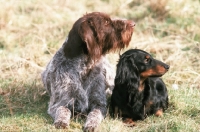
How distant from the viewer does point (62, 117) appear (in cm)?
527

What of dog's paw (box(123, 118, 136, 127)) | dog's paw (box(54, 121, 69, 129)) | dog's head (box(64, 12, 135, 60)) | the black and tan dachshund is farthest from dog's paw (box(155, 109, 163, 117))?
dog's paw (box(54, 121, 69, 129))

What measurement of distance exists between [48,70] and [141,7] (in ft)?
15.4

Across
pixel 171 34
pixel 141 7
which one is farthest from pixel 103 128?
pixel 141 7

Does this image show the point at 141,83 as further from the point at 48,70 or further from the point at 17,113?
the point at 17,113

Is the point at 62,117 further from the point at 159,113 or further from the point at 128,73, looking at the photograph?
the point at 159,113

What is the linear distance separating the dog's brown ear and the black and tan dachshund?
1.11 feet

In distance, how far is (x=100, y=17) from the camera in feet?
17.5

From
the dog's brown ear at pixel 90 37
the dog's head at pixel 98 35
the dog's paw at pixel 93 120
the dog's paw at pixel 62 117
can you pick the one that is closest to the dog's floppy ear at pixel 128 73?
the dog's head at pixel 98 35

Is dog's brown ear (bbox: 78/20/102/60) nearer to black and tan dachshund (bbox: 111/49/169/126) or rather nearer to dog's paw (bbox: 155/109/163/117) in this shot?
black and tan dachshund (bbox: 111/49/169/126)

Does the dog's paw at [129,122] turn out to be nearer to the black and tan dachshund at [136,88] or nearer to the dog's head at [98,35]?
the black and tan dachshund at [136,88]

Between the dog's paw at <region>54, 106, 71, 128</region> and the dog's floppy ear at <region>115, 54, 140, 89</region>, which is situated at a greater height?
the dog's floppy ear at <region>115, 54, 140, 89</region>

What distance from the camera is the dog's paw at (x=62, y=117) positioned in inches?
204

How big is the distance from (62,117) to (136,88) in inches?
37.1

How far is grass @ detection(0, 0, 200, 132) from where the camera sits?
5.46 metres
